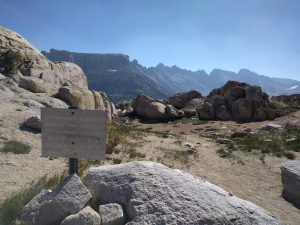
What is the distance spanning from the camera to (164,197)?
7.20m

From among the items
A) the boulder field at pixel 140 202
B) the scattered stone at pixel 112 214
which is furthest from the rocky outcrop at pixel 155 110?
the scattered stone at pixel 112 214

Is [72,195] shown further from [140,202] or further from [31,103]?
[31,103]

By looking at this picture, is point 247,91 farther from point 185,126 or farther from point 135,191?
point 135,191

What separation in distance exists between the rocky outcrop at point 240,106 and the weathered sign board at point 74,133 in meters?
43.5

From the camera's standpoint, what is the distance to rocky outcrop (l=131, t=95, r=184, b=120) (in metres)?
51.8

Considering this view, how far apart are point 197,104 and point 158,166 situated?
55041 mm

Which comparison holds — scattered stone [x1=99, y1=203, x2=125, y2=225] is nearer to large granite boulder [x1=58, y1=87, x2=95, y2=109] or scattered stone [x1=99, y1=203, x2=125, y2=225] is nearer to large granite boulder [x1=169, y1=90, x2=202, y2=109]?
large granite boulder [x1=58, y1=87, x2=95, y2=109]

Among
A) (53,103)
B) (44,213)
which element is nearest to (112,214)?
(44,213)

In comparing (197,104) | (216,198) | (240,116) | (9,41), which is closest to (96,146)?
(216,198)

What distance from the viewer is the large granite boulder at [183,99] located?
63.7 metres

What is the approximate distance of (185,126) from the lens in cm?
4644

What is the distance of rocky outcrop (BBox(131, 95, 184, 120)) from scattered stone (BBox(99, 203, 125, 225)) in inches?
1748

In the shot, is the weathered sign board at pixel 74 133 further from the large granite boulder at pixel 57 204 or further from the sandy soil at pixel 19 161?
the sandy soil at pixel 19 161

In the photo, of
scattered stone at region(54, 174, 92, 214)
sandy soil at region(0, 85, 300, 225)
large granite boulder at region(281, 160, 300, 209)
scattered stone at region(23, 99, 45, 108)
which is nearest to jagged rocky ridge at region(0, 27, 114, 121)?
scattered stone at region(23, 99, 45, 108)
